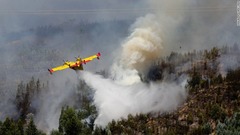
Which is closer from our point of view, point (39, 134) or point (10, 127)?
point (10, 127)

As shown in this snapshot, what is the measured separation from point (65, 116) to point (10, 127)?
75.6 ft

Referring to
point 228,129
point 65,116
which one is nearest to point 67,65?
point 65,116

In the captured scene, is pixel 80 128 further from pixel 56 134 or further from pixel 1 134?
pixel 1 134

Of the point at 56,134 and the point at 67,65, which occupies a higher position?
the point at 67,65

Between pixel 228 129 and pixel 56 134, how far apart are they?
7458cm

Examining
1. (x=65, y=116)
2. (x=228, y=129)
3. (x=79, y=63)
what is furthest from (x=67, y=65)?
(x=228, y=129)

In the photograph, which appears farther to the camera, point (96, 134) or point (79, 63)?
point (96, 134)

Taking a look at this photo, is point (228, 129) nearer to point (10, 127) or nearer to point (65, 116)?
point (65, 116)

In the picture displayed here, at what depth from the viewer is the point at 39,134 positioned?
622 feet

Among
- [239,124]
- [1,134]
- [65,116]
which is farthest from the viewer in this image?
[239,124]

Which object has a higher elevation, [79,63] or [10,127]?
[79,63]

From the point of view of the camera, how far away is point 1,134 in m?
169

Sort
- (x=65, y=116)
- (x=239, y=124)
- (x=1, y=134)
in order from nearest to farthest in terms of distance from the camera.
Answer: (x=1, y=134) → (x=65, y=116) → (x=239, y=124)

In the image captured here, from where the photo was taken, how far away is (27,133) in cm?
18688
